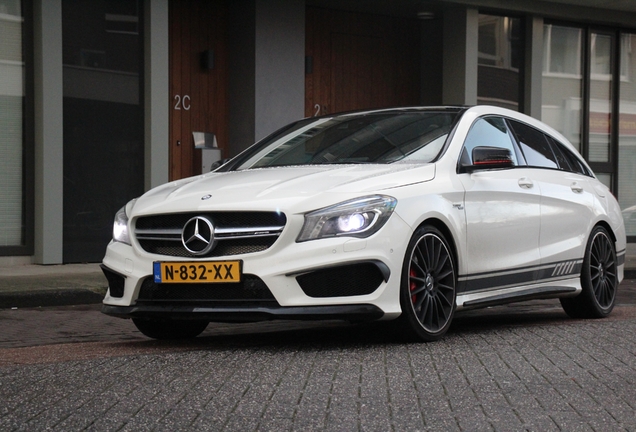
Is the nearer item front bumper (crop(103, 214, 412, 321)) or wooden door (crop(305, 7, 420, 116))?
front bumper (crop(103, 214, 412, 321))

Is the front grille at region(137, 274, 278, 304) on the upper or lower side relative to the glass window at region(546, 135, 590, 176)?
lower

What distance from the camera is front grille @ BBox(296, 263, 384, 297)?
5957 millimetres

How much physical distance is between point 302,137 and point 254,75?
7920 mm

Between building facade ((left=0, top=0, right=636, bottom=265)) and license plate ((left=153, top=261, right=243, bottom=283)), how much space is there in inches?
284

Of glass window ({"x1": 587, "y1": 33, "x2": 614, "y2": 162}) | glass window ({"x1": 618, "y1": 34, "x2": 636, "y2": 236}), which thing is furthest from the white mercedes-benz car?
glass window ({"x1": 618, "y1": 34, "x2": 636, "y2": 236})

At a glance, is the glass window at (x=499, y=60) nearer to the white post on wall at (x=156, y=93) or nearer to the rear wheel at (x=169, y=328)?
the white post on wall at (x=156, y=93)

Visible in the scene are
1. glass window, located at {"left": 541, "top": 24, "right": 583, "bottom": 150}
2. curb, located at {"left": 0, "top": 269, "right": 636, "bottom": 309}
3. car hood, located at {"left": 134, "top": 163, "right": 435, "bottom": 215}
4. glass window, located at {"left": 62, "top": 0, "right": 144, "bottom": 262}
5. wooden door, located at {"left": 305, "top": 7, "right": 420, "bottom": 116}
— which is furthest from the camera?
glass window, located at {"left": 541, "top": 24, "right": 583, "bottom": 150}

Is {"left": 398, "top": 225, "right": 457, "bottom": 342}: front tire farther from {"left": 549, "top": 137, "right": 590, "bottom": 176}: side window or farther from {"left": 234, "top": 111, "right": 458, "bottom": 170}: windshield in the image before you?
{"left": 549, "top": 137, "right": 590, "bottom": 176}: side window

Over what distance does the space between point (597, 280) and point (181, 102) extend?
8336 millimetres

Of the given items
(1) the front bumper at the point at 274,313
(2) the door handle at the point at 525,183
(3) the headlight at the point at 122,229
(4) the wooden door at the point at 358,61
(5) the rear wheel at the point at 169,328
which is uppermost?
(4) the wooden door at the point at 358,61

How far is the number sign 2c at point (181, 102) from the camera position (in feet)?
50.3

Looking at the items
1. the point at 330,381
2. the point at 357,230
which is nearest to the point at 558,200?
the point at 357,230

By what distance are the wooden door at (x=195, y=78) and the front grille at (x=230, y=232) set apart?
9052 mm

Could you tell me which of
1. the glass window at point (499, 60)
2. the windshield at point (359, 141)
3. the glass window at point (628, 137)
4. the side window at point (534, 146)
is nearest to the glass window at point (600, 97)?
the glass window at point (628, 137)
